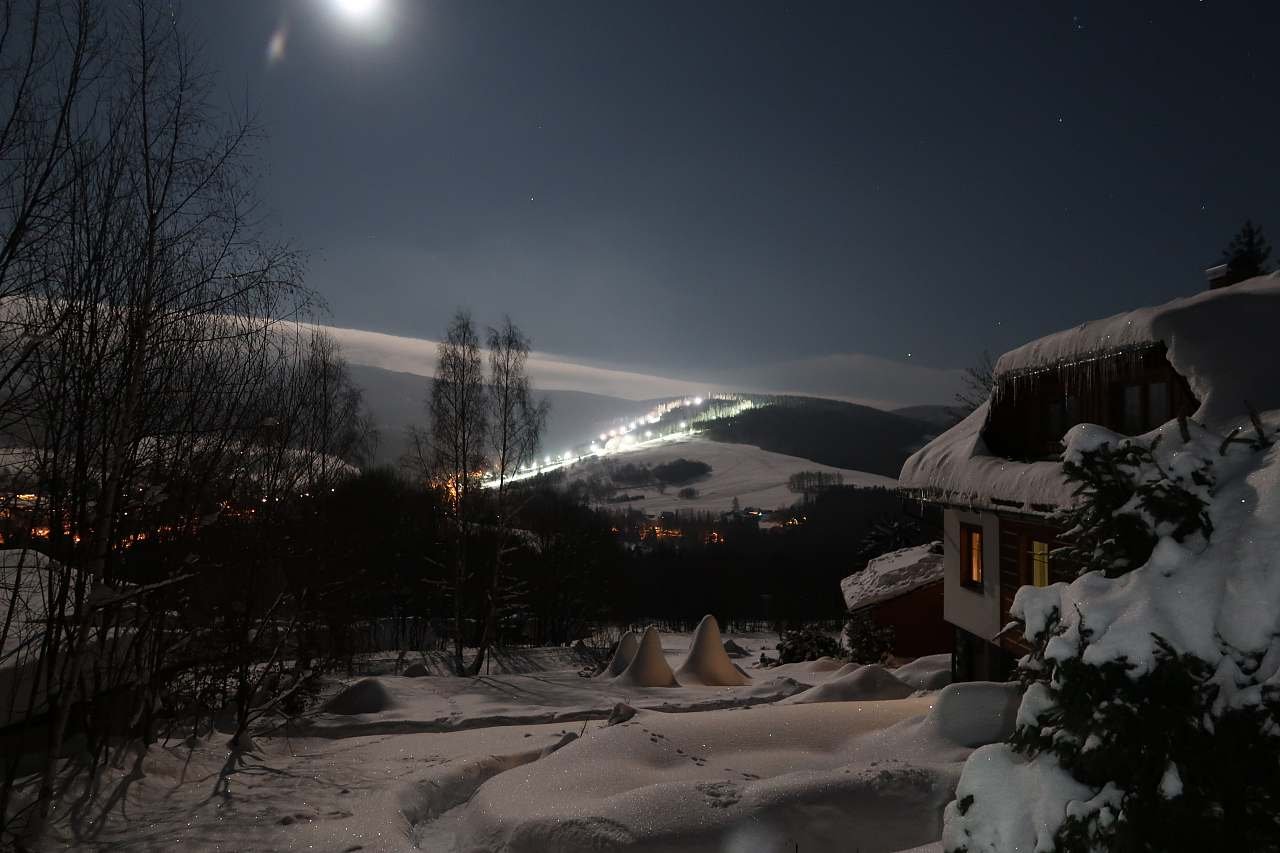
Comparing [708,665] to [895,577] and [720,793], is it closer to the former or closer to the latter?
[895,577]

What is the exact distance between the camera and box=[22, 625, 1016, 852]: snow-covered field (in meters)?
6.51

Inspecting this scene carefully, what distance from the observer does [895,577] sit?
24312 mm

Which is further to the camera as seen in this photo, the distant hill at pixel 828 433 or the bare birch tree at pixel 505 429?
the distant hill at pixel 828 433

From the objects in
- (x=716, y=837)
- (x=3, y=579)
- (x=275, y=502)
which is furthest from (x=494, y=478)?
(x=716, y=837)

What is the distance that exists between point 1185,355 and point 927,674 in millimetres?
10899

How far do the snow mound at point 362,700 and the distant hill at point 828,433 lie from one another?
11702 cm

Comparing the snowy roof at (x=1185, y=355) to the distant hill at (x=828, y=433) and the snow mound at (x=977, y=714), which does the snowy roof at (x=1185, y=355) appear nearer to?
the snow mound at (x=977, y=714)

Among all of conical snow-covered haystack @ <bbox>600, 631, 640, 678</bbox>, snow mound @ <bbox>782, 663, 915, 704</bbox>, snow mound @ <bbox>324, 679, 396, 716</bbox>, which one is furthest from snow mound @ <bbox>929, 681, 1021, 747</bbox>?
conical snow-covered haystack @ <bbox>600, 631, 640, 678</bbox>

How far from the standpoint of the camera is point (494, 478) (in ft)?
78.5

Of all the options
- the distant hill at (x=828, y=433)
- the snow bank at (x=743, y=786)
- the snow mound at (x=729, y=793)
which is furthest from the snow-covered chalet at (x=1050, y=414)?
the distant hill at (x=828, y=433)

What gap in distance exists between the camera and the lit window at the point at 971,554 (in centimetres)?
1557

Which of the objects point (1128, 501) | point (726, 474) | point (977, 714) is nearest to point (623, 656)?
point (977, 714)

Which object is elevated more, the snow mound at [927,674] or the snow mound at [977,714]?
the snow mound at [977,714]

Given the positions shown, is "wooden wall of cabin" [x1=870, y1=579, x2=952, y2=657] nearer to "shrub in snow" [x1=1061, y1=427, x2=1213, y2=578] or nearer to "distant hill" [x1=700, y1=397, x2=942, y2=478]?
"shrub in snow" [x1=1061, y1=427, x2=1213, y2=578]
